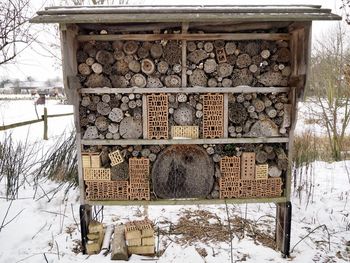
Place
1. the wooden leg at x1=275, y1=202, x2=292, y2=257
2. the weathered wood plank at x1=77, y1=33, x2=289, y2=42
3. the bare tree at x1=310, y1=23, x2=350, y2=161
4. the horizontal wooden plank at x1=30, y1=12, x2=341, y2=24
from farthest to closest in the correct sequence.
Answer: the bare tree at x1=310, y1=23, x2=350, y2=161, the wooden leg at x1=275, y1=202, x2=292, y2=257, the weathered wood plank at x1=77, y1=33, x2=289, y2=42, the horizontal wooden plank at x1=30, y1=12, x2=341, y2=24

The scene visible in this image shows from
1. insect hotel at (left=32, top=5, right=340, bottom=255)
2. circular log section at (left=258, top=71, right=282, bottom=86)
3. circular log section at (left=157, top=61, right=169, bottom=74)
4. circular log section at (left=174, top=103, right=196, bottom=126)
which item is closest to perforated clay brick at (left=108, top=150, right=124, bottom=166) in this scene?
insect hotel at (left=32, top=5, right=340, bottom=255)

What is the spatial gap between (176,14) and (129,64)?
2.25 ft

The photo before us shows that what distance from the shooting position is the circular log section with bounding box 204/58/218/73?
2850 mm

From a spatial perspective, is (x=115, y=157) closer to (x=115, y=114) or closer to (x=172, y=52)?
(x=115, y=114)

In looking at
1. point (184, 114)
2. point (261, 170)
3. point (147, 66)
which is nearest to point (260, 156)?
point (261, 170)

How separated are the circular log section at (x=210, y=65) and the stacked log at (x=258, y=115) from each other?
321 mm

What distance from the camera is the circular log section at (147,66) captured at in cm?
283

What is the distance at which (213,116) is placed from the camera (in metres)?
2.91

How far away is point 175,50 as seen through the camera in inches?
111

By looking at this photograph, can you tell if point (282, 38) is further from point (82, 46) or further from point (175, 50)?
point (82, 46)

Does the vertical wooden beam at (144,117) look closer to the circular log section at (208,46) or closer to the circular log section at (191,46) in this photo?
the circular log section at (191,46)

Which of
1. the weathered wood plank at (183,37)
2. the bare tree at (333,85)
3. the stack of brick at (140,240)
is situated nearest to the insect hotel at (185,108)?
the weathered wood plank at (183,37)

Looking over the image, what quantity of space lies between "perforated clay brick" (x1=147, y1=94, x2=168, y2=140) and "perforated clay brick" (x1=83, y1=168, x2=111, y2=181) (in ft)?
1.87

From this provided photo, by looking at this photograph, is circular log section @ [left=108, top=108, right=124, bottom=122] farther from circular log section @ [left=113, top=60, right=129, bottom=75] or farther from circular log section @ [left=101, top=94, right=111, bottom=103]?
circular log section @ [left=113, top=60, right=129, bottom=75]
